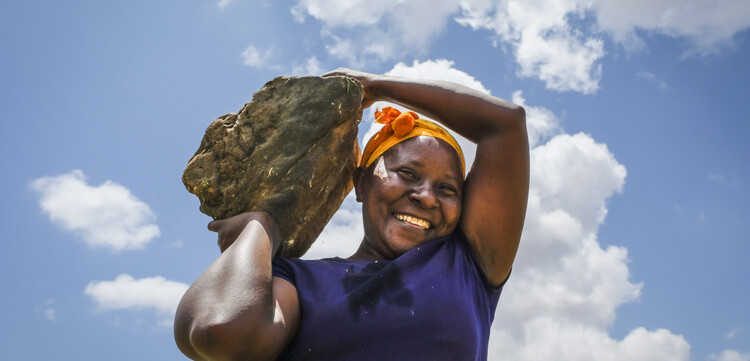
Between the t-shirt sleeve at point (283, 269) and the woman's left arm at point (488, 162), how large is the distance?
0.82m

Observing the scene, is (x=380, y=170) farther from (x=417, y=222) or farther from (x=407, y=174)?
(x=417, y=222)

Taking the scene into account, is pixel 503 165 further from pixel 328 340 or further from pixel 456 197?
pixel 328 340

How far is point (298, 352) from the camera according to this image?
8.87 ft

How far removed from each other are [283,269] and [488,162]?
3.45ft

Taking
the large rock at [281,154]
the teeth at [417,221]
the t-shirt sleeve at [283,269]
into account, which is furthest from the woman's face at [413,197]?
the t-shirt sleeve at [283,269]

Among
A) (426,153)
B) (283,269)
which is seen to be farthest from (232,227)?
(426,153)

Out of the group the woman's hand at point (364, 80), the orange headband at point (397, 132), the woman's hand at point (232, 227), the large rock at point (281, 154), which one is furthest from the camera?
the woman's hand at point (364, 80)

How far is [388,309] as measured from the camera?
108 inches

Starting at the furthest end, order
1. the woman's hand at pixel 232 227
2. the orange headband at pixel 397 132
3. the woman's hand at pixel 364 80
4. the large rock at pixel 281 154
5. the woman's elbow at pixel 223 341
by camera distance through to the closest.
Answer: the woman's hand at pixel 364 80 → the orange headband at pixel 397 132 → the large rock at pixel 281 154 → the woman's hand at pixel 232 227 → the woman's elbow at pixel 223 341

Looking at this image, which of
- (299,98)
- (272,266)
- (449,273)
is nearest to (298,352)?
(272,266)

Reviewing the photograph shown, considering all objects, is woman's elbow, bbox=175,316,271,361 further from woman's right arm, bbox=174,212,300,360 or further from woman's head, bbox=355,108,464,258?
woman's head, bbox=355,108,464,258

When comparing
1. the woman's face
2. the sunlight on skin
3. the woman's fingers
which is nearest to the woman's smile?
the woman's face

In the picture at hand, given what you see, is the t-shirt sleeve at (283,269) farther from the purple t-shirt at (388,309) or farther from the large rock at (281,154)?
the large rock at (281,154)

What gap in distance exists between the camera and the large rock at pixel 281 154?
3.18 metres
